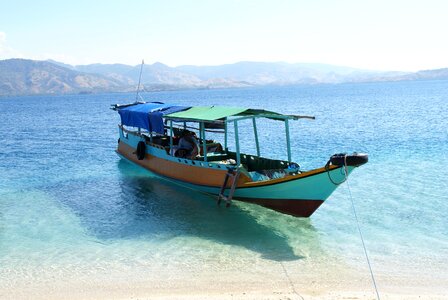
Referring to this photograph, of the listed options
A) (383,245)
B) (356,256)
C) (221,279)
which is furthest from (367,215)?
(221,279)

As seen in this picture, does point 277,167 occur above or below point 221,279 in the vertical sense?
above

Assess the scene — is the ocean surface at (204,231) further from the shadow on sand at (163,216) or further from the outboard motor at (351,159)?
the outboard motor at (351,159)

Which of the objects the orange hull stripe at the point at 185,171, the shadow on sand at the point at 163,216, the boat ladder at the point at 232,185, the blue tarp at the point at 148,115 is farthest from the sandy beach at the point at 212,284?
the blue tarp at the point at 148,115

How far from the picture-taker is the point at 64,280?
400 inches

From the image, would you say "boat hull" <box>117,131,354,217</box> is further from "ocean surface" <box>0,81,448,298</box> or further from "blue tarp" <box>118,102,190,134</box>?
"blue tarp" <box>118,102,190,134</box>

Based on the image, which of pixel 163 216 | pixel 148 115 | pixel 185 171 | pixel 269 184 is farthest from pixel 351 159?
pixel 148 115

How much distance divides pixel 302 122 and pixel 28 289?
126 ft

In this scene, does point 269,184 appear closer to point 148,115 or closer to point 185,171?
point 185,171

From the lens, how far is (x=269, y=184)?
13.3 m

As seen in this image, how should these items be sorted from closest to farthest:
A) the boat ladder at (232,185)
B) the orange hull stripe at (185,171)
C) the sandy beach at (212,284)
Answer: the sandy beach at (212,284) → the boat ladder at (232,185) → the orange hull stripe at (185,171)

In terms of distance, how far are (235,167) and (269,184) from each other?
160 cm

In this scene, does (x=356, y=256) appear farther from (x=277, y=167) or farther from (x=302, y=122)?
(x=302, y=122)

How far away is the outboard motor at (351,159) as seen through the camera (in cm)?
1123

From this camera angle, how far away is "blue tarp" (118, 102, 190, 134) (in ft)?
60.8
